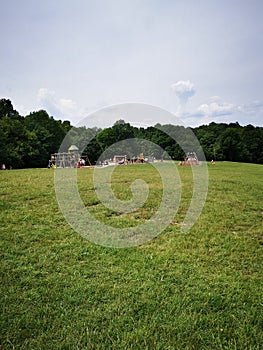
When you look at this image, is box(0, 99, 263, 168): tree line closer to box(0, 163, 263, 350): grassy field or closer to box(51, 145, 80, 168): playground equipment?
box(51, 145, 80, 168): playground equipment

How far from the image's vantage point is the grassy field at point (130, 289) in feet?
8.38

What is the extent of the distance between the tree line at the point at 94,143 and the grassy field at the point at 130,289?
44.1 ft

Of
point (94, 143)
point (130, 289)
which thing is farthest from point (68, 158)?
point (130, 289)

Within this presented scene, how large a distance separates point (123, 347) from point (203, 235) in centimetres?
289

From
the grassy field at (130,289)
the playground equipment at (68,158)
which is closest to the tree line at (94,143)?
the playground equipment at (68,158)

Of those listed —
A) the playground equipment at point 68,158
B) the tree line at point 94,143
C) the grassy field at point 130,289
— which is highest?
the tree line at point 94,143

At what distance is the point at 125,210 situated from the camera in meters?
6.29

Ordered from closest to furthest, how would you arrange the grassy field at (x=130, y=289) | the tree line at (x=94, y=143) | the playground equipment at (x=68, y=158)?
the grassy field at (x=130, y=289) < the tree line at (x=94, y=143) < the playground equipment at (x=68, y=158)

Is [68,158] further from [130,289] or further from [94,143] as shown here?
[130,289]

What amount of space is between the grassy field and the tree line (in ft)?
44.1

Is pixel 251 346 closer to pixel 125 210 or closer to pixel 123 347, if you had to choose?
pixel 123 347

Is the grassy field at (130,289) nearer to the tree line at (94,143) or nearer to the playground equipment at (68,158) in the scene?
the tree line at (94,143)

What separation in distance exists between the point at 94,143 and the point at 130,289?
4382cm

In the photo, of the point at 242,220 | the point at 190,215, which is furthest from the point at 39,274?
the point at 242,220
